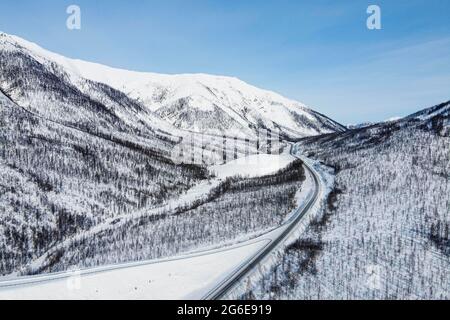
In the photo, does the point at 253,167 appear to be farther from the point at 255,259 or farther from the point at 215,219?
the point at 255,259

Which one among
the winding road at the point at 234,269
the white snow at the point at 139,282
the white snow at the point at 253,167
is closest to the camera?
the white snow at the point at 139,282

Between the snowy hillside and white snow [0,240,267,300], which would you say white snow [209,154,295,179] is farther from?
white snow [0,240,267,300]

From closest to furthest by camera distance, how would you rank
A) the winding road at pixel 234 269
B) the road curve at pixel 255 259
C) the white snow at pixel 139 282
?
the road curve at pixel 255 259 < the white snow at pixel 139 282 < the winding road at pixel 234 269

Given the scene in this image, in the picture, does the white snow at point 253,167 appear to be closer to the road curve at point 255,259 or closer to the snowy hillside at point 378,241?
the snowy hillside at point 378,241

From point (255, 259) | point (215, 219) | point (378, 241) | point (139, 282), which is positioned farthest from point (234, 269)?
point (215, 219)

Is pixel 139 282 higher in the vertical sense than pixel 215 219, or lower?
lower

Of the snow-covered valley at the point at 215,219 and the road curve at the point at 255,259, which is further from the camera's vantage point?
the snow-covered valley at the point at 215,219

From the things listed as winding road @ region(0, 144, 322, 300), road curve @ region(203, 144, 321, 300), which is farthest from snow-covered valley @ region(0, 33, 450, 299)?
road curve @ region(203, 144, 321, 300)

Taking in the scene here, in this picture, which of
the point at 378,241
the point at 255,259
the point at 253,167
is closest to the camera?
the point at 255,259

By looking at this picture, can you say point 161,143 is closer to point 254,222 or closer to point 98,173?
point 98,173

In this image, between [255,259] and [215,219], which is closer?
[255,259]

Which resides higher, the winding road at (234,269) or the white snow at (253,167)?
the white snow at (253,167)

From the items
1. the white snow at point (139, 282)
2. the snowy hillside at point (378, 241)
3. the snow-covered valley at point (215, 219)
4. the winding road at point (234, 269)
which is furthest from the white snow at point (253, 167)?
the white snow at point (139, 282)
